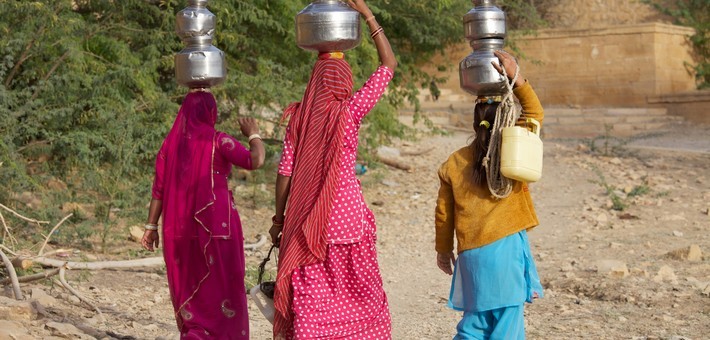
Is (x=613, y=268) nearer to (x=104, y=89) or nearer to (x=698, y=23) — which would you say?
(x=104, y=89)

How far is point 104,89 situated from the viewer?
8734 millimetres

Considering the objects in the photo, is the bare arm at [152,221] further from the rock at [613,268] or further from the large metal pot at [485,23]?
the rock at [613,268]

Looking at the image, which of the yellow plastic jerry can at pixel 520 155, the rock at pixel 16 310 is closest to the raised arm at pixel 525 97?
the yellow plastic jerry can at pixel 520 155

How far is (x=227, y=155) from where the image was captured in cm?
486

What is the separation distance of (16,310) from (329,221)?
2.07 m

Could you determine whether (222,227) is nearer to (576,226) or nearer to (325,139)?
(325,139)

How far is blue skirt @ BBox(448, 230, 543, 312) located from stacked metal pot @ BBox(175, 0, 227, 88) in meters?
1.48

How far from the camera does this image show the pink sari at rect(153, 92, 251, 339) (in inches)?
191

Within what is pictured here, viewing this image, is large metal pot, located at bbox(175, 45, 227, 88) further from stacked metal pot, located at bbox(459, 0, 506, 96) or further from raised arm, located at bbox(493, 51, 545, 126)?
raised arm, located at bbox(493, 51, 545, 126)

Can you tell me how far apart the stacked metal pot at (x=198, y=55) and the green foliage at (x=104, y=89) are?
2.77 metres

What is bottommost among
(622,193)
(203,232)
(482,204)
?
(622,193)

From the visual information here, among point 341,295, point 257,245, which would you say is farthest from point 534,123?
point 257,245

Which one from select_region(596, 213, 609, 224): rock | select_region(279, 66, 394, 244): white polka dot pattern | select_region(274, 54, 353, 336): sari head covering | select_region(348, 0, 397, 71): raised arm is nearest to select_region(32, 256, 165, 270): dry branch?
select_region(274, 54, 353, 336): sari head covering

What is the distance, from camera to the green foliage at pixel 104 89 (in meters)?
8.14
